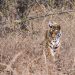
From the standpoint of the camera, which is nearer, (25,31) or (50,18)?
(25,31)

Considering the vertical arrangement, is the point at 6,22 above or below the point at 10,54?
above

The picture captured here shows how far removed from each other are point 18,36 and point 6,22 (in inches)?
28.5

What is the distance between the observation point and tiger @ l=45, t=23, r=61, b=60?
5.40 meters

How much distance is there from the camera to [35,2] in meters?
7.17

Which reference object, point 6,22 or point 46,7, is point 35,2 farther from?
point 6,22

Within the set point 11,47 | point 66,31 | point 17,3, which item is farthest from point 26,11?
point 11,47

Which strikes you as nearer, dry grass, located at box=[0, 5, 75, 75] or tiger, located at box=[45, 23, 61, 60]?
dry grass, located at box=[0, 5, 75, 75]

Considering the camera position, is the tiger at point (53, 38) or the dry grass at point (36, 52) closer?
the dry grass at point (36, 52)

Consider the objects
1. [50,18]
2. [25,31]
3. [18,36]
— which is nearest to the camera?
[18,36]

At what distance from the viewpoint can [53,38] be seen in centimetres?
548

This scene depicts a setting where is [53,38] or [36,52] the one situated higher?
A: [53,38]

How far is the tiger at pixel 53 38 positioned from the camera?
5.40m

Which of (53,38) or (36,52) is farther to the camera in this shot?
(53,38)

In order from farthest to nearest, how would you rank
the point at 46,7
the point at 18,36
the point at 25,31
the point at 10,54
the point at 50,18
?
the point at 46,7 < the point at 50,18 < the point at 25,31 < the point at 18,36 < the point at 10,54
